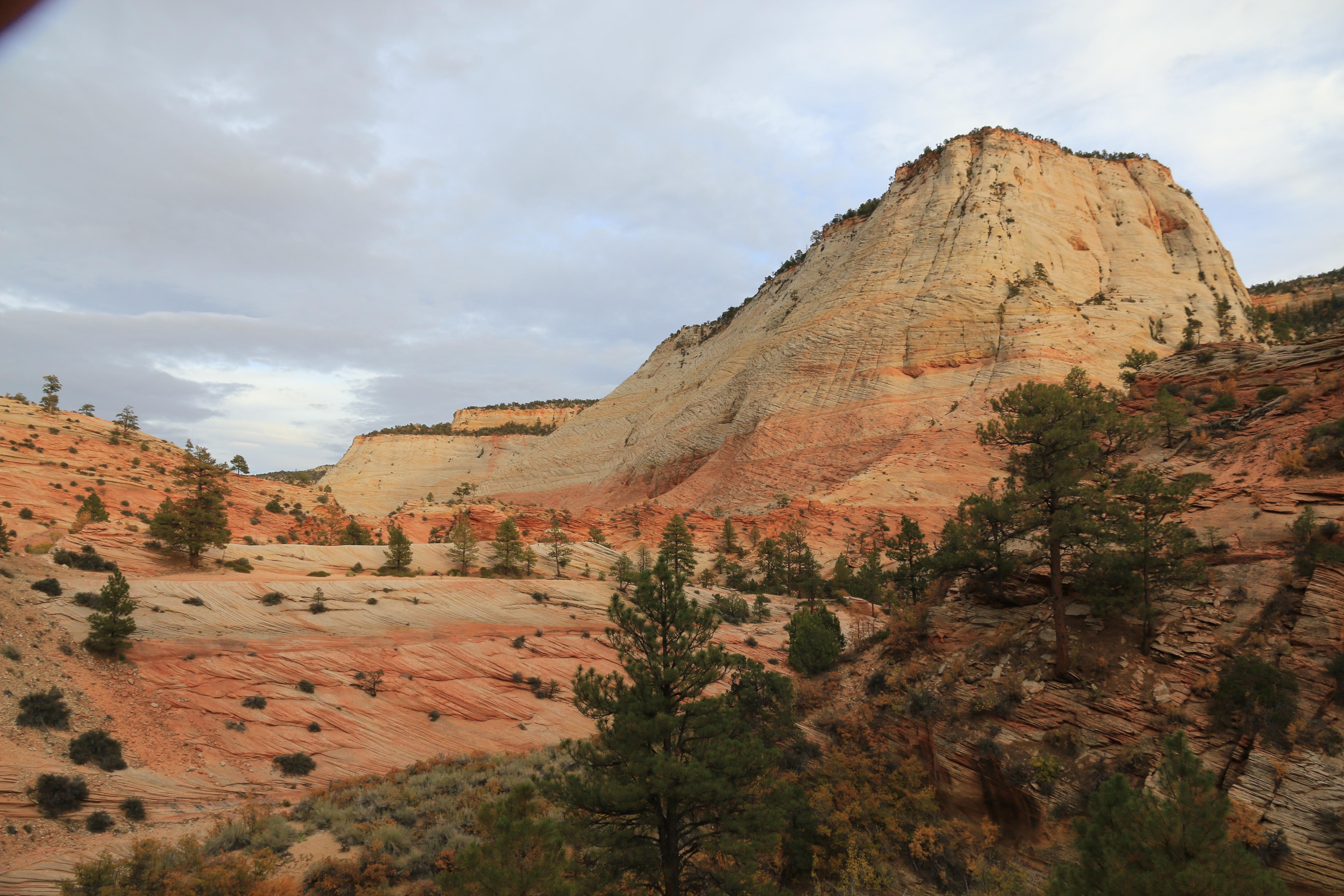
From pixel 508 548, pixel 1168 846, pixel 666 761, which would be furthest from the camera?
pixel 508 548

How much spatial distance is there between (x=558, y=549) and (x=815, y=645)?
1936 centimetres

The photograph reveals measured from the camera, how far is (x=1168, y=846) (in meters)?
7.16

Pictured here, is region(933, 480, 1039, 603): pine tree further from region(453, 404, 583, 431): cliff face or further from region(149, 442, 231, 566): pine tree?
region(453, 404, 583, 431): cliff face

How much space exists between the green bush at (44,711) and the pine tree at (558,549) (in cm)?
1927

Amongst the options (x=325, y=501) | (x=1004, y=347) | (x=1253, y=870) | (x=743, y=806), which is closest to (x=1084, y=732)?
(x=1253, y=870)

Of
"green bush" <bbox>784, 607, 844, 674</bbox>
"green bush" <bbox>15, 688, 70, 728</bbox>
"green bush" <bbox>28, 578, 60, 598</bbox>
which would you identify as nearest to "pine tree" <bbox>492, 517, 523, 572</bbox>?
"green bush" <bbox>28, 578, 60, 598</bbox>

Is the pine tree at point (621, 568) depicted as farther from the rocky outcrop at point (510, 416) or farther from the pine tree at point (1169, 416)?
the rocky outcrop at point (510, 416)

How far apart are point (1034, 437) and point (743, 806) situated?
384 inches

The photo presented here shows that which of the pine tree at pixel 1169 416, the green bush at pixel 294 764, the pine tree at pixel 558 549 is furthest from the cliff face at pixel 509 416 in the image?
the pine tree at pixel 1169 416

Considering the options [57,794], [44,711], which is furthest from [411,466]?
[57,794]

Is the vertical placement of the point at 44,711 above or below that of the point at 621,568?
below

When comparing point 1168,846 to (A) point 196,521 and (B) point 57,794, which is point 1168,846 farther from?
(A) point 196,521

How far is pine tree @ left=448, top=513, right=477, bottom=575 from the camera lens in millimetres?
33250

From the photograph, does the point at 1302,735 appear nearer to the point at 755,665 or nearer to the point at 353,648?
the point at 755,665
